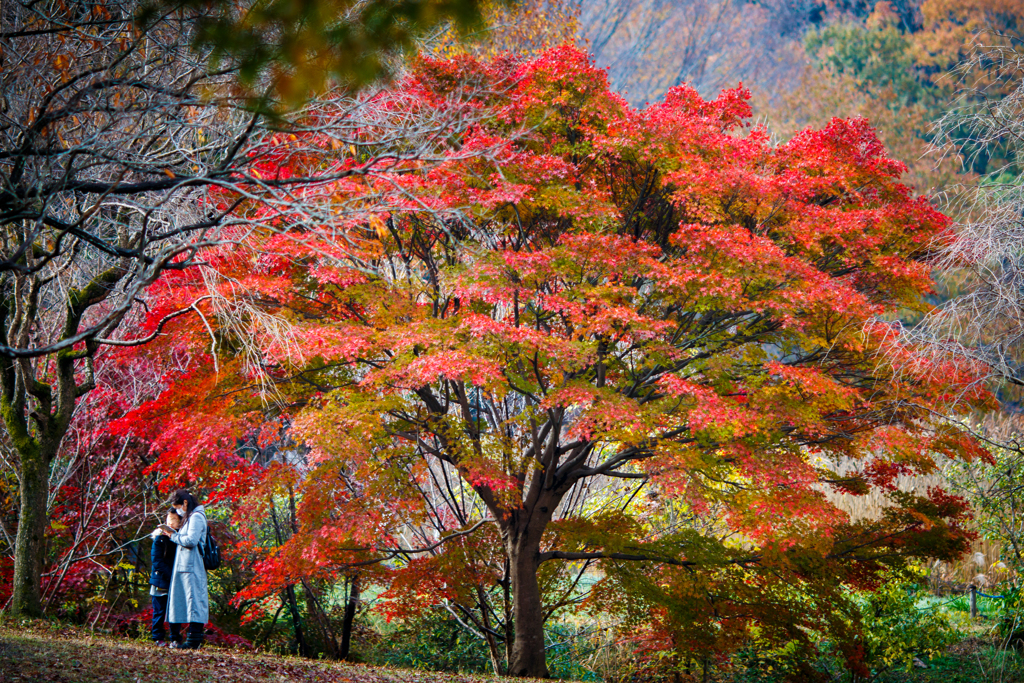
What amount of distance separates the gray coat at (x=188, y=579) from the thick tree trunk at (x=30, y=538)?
5.05 feet

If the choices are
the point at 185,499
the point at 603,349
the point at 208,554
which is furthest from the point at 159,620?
the point at 603,349

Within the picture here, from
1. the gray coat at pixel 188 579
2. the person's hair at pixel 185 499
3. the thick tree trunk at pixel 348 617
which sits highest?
the person's hair at pixel 185 499

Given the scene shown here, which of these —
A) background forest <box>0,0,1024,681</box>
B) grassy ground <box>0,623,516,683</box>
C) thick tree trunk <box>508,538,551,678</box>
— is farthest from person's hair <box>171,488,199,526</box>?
thick tree trunk <box>508,538,551,678</box>

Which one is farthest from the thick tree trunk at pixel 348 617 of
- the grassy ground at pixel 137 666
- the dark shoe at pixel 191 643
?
the dark shoe at pixel 191 643

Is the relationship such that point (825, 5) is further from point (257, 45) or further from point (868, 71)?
point (257, 45)

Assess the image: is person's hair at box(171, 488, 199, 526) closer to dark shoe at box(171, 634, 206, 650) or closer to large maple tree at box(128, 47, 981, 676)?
dark shoe at box(171, 634, 206, 650)

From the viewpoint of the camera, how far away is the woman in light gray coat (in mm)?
5012

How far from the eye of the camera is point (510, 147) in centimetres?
657

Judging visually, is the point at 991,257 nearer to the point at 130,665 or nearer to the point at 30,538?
the point at 130,665

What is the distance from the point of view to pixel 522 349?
6223mm

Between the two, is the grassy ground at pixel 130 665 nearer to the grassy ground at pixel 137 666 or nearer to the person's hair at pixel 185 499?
the grassy ground at pixel 137 666

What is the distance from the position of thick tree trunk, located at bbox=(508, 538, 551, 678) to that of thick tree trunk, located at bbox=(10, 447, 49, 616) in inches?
168

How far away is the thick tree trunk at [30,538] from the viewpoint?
18.8 feet

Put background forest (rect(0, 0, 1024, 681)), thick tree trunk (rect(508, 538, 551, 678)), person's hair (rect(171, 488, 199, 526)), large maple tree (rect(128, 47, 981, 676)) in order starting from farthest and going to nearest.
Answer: thick tree trunk (rect(508, 538, 551, 678))
large maple tree (rect(128, 47, 981, 676))
background forest (rect(0, 0, 1024, 681))
person's hair (rect(171, 488, 199, 526))
